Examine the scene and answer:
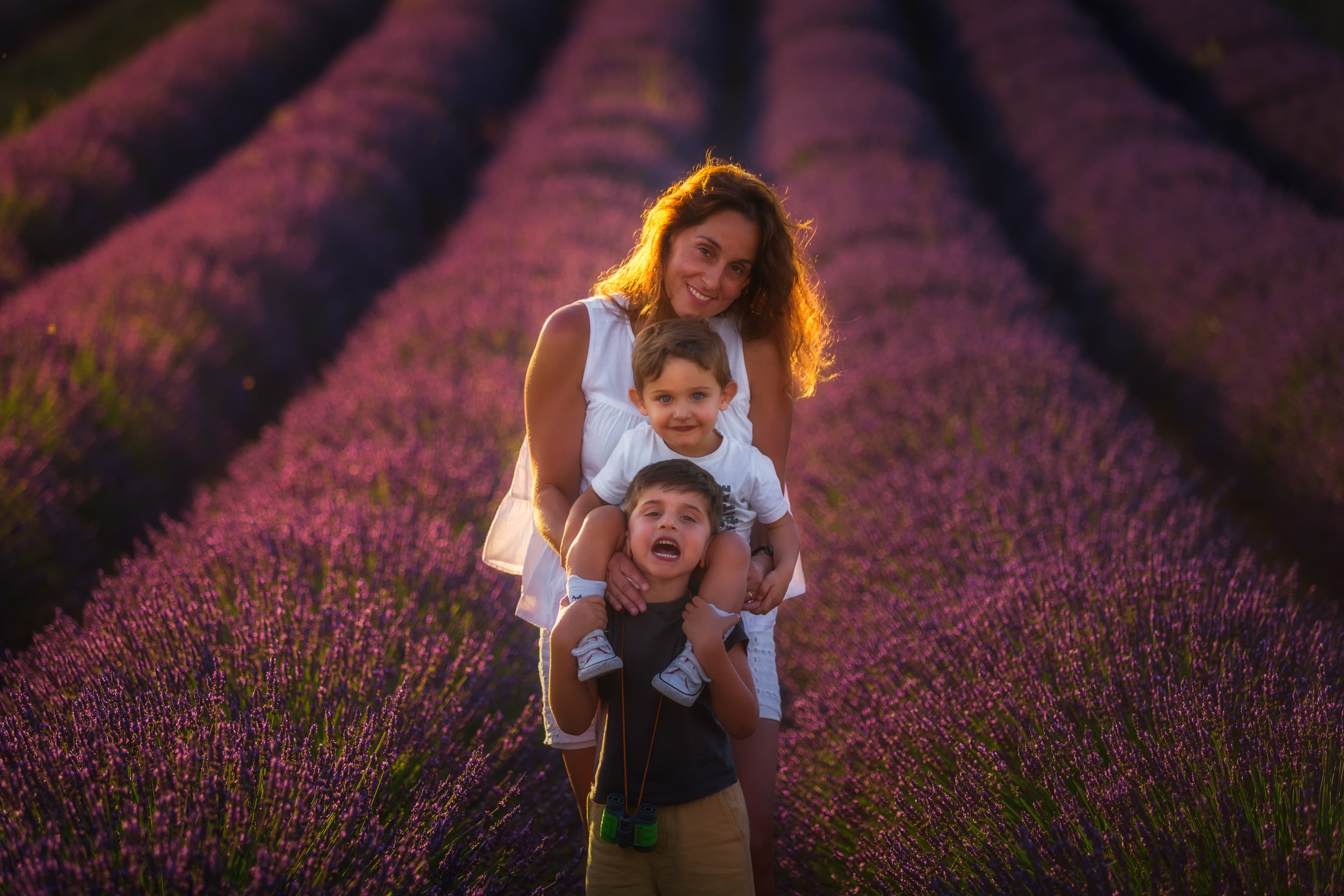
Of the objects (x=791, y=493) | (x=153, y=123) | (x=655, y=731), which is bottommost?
(x=153, y=123)

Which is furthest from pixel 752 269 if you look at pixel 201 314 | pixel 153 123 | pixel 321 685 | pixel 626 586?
pixel 153 123

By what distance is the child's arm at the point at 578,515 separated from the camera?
57.9 inches

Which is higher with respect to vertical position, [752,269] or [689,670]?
[752,269]

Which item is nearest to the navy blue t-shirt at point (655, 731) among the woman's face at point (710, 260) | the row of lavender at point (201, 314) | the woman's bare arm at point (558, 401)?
the woman's bare arm at point (558, 401)

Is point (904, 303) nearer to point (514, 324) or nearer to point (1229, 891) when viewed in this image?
point (514, 324)

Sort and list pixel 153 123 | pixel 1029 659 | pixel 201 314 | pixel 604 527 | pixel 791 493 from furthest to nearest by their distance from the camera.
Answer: pixel 153 123, pixel 201 314, pixel 791 493, pixel 1029 659, pixel 604 527

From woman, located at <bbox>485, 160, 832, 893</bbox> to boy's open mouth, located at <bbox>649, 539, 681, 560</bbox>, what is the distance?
0.22 m

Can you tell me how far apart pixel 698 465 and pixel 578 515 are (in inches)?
9.4

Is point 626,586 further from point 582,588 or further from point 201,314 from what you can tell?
point 201,314

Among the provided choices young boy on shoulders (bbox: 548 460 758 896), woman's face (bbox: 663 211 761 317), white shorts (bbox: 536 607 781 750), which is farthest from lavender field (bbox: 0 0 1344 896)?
woman's face (bbox: 663 211 761 317)

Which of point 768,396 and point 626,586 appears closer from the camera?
point 626,586

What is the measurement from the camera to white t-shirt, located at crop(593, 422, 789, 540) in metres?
1.47

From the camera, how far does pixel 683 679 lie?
51.0 inches

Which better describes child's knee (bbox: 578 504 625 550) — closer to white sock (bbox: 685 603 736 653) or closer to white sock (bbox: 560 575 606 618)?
white sock (bbox: 560 575 606 618)
